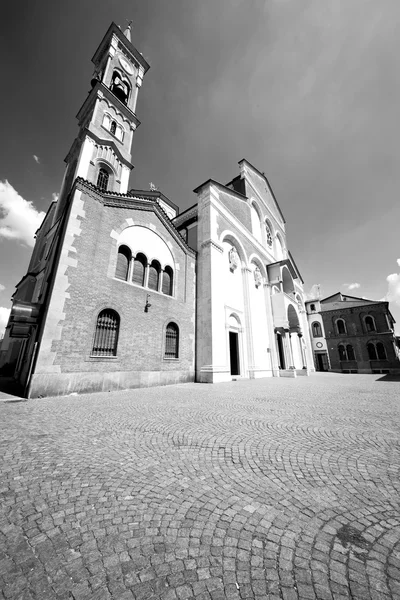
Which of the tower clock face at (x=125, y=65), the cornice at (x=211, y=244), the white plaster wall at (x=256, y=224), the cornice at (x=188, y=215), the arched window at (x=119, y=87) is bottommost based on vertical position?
the cornice at (x=211, y=244)

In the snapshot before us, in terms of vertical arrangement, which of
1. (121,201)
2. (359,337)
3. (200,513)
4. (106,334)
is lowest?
(200,513)

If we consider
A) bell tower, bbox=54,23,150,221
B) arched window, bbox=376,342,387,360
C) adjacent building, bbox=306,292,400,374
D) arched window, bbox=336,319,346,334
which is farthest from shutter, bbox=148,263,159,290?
arched window, bbox=376,342,387,360

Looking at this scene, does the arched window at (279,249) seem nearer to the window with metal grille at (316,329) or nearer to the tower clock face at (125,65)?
the window with metal grille at (316,329)

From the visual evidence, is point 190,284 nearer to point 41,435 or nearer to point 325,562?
point 41,435

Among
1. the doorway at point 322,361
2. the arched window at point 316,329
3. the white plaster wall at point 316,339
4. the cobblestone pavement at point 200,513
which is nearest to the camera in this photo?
the cobblestone pavement at point 200,513

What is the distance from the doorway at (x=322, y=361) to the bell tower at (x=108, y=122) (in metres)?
36.4

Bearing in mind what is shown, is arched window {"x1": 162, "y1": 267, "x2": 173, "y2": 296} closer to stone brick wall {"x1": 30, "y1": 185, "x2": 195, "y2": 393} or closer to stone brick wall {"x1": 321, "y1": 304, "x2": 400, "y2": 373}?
stone brick wall {"x1": 30, "y1": 185, "x2": 195, "y2": 393}

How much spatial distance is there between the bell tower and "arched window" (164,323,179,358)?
27.6ft

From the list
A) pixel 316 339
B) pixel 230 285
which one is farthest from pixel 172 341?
pixel 316 339

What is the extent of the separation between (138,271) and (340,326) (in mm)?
35156

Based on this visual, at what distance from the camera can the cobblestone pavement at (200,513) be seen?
1380 mm

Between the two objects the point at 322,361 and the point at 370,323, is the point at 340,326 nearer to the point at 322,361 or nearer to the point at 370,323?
the point at 370,323

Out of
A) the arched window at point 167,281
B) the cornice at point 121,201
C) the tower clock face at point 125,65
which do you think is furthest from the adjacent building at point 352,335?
the tower clock face at point 125,65

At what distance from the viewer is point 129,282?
37.7 ft
